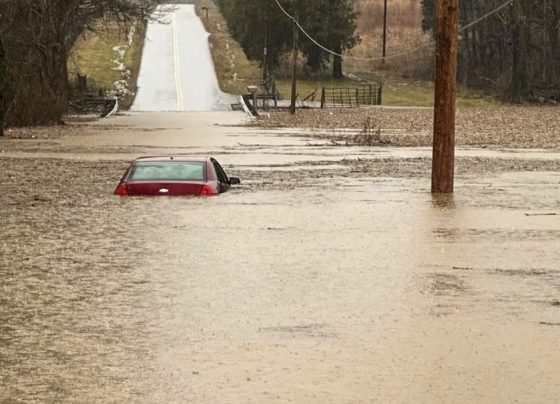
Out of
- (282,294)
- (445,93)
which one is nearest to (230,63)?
(445,93)

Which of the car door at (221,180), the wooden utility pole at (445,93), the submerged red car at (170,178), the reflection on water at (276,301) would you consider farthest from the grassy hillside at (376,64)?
the reflection on water at (276,301)

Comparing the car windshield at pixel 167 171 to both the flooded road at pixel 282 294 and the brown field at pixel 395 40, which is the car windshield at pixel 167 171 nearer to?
the flooded road at pixel 282 294

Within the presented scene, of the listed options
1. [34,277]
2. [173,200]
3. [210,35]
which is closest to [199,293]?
[34,277]

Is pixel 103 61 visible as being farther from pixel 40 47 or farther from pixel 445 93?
pixel 445 93

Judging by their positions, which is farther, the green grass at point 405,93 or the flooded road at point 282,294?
the green grass at point 405,93

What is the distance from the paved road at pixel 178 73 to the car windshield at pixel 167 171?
181ft

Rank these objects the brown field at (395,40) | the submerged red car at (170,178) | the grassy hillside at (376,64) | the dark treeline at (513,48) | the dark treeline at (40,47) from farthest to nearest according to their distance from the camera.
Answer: the brown field at (395,40)
the grassy hillside at (376,64)
the dark treeline at (513,48)
the dark treeline at (40,47)
the submerged red car at (170,178)

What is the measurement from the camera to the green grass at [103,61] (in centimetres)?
9394

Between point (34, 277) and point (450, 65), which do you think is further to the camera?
point (450, 65)

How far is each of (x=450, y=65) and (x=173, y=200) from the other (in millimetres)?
6828

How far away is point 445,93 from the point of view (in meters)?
26.1

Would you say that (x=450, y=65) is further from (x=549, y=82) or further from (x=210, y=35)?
(x=210, y=35)

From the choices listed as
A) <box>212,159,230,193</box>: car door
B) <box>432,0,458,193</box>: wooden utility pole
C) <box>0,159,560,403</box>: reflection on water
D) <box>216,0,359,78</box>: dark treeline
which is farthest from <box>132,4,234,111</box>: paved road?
<box>0,159,560,403</box>: reflection on water

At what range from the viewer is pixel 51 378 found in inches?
396
